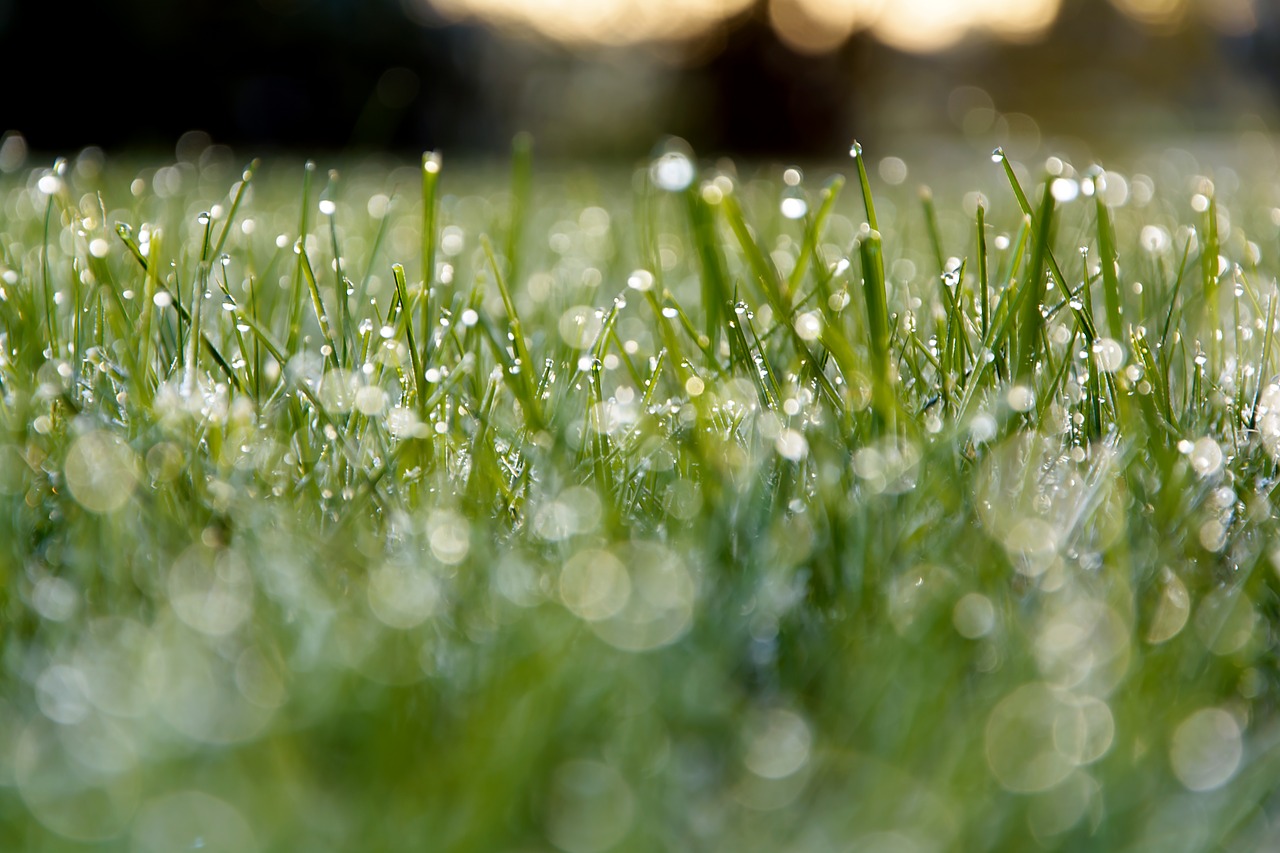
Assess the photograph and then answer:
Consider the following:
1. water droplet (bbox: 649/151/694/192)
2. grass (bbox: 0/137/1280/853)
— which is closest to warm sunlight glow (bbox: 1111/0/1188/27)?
grass (bbox: 0/137/1280/853)

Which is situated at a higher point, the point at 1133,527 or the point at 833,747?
the point at 1133,527

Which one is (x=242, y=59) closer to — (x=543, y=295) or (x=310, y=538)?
(x=543, y=295)

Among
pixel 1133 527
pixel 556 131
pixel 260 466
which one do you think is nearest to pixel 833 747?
pixel 1133 527

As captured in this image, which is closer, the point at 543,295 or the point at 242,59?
the point at 543,295

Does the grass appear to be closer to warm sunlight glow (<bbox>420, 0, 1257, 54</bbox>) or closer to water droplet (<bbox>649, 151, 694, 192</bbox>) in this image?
water droplet (<bbox>649, 151, 694, 192</bbox>)

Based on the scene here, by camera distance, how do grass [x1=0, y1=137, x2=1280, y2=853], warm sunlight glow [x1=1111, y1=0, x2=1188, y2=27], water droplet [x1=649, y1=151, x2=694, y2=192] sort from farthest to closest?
warm sunlight glow [x1=1111, y1=0, x2=1188, y2=27], water droplet [x1=649, y1=151, x2=694, y2=192], grass [x1=0, y1=137, x2=1280, y2=853]

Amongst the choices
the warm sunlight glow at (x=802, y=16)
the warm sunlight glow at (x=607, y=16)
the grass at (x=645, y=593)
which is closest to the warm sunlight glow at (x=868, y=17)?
the warm sunlight glow at (x=802, y=16)
